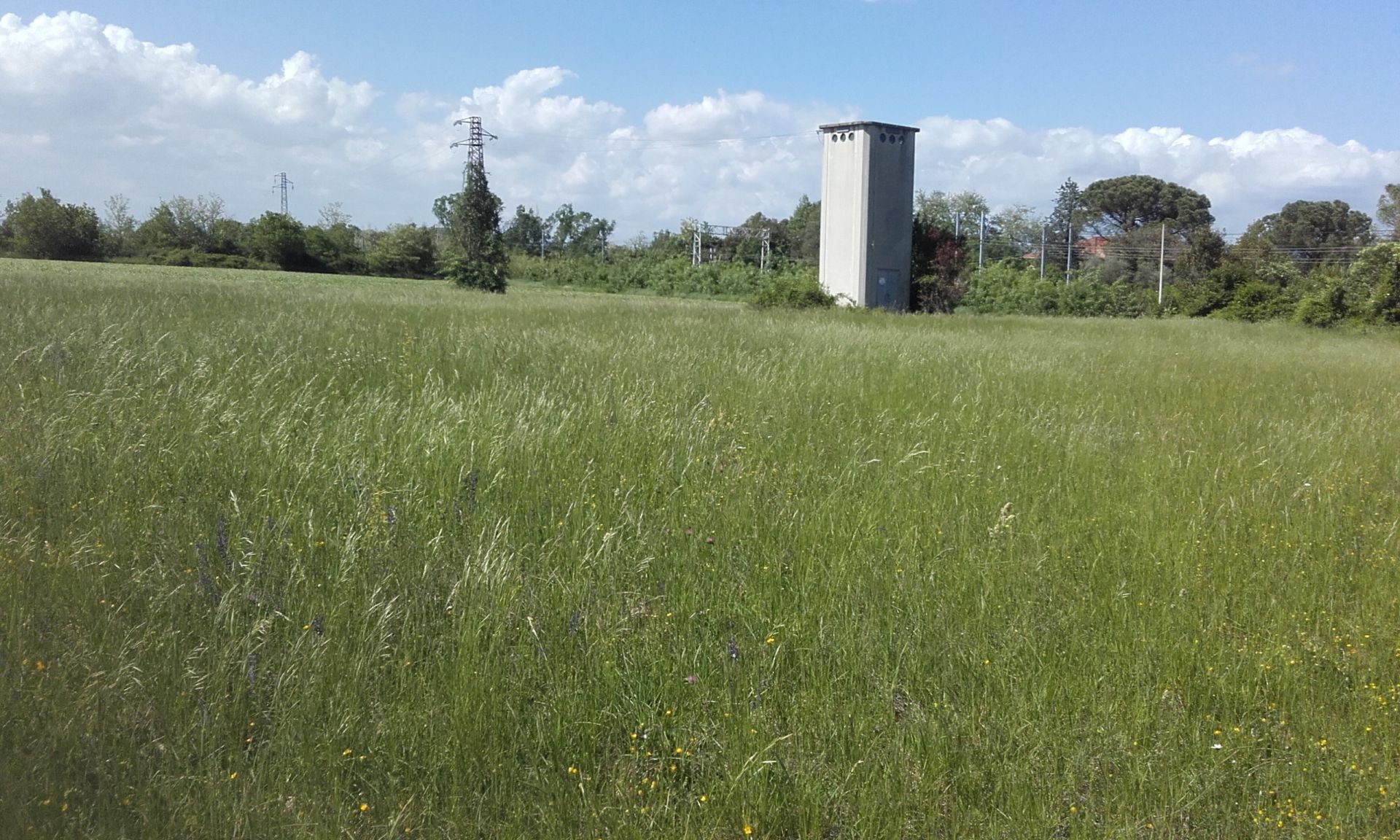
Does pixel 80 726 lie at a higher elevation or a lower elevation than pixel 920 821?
higher

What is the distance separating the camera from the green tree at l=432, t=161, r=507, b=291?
33656mm

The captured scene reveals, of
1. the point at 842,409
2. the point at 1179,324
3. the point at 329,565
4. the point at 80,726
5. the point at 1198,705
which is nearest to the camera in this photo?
the point at 80,726

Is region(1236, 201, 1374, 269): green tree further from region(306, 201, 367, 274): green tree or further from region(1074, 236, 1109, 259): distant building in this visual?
region(306, 201, 367, 274): green tree

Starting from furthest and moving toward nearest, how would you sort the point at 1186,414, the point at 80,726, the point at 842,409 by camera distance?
1. the point at 1186,414
2. the point at 842,409
3. the point at 80,726

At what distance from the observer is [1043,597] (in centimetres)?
335

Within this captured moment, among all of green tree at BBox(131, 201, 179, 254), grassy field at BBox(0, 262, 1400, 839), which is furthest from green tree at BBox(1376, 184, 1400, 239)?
green tree at BBox(131, 201, 179, 254)

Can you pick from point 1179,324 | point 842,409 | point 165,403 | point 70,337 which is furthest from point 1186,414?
point 1179,324

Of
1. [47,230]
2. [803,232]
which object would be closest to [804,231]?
[803,232]

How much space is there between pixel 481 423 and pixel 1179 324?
2461 cm

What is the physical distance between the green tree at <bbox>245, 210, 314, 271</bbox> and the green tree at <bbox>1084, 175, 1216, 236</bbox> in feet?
196

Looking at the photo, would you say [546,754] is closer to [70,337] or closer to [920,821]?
[920,821]

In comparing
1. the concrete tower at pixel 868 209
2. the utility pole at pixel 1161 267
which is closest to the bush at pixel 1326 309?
the concrete tower at pixel 868 209

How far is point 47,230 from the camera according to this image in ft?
165

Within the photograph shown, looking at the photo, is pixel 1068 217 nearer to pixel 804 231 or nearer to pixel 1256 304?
pixel 804 231
